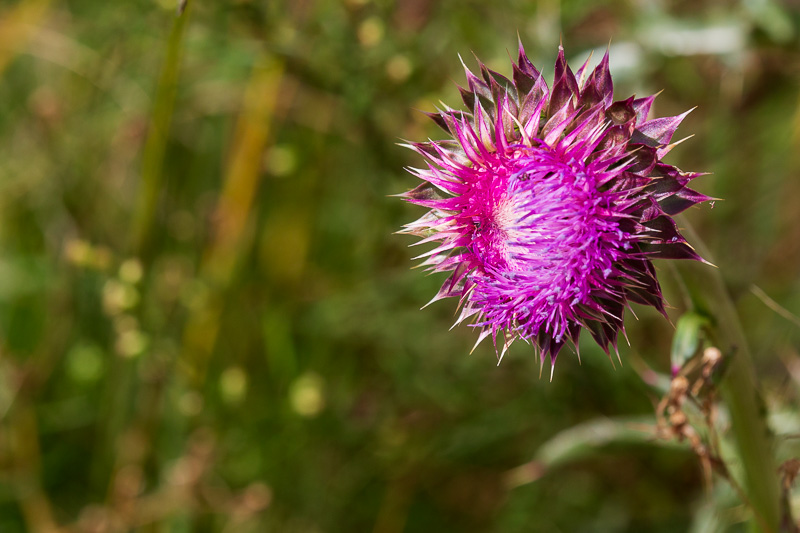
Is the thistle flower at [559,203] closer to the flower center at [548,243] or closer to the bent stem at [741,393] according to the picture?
the flower center at [548,243]

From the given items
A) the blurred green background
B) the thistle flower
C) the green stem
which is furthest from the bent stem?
the green stem

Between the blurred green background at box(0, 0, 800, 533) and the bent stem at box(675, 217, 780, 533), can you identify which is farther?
the blurred green background at box(0, 0, 800, 533)

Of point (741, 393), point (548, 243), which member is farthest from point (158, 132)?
point (741, 393)

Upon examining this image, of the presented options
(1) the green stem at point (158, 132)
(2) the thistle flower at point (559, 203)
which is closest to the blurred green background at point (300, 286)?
(1) the green stem at point (158, 132)

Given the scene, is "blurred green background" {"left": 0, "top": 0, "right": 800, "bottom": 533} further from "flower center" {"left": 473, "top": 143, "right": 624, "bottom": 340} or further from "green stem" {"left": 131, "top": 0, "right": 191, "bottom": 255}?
"flower center" {"left": 473, "top": 143, "right": 624, "bottom": 340}

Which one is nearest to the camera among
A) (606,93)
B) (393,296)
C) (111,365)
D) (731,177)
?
(606,93)

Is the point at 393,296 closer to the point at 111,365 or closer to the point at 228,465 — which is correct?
the point at 228,465

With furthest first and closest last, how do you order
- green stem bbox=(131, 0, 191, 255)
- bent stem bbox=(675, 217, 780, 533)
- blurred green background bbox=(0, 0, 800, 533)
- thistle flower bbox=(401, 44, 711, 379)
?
blurred green background bbox=(0, 0, 800, 533)
green stem bbox=(131, 0, 191, 255)
bent stem bbox=(675, 217, 780, 533)
thistle flower bbox=(401, 44, 711, 379)

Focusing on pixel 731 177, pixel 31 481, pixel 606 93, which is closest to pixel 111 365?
pixel 31 481
